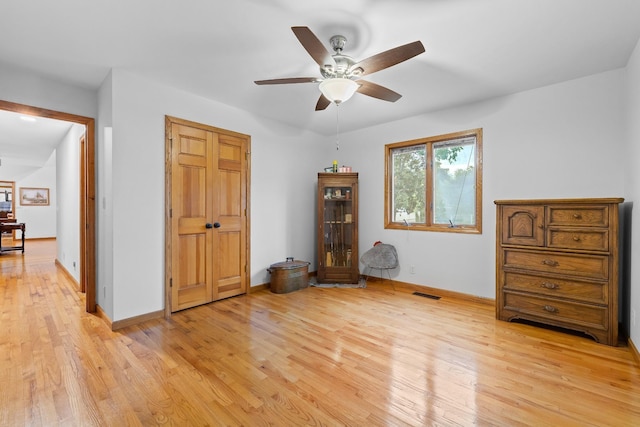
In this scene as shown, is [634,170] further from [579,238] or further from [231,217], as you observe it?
[231,217]

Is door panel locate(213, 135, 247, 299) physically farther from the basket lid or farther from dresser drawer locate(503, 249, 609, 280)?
dresser drawer locate(503, 249, 609, 280)

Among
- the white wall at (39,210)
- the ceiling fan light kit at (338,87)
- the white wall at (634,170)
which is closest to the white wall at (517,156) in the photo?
the white wall at (634,170)

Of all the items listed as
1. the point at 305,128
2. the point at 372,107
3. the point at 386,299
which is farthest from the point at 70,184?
the point at 386,299

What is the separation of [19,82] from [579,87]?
562 cm

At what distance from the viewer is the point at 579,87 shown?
2967mm

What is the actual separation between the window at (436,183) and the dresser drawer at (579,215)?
0.89 metres

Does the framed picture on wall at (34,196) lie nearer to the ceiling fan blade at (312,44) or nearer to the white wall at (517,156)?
the white wall at (517,156)

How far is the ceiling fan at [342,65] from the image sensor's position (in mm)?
1882

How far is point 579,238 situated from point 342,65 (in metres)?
2.68

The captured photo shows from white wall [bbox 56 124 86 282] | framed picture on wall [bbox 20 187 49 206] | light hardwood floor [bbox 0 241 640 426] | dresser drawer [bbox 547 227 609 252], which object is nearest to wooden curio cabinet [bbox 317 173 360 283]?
light hardwood floor [bbox 0 241 640 426]

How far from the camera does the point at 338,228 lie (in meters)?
4.80

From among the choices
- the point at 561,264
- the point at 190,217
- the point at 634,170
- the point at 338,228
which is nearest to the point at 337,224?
the point at 338,228

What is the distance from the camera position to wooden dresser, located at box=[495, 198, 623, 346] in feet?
8.23

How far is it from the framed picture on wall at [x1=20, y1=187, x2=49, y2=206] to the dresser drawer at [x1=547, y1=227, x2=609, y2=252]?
13.9 meters
